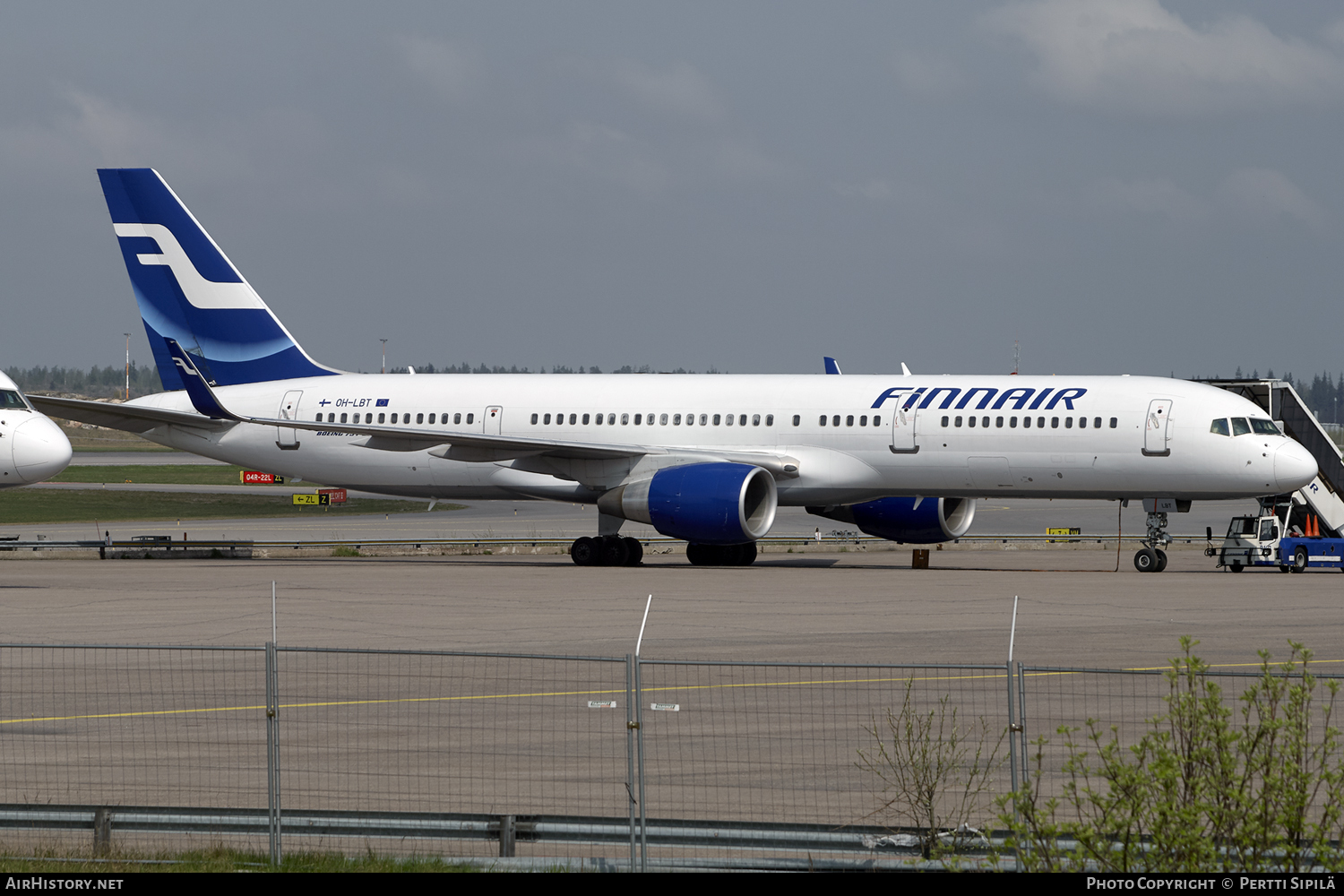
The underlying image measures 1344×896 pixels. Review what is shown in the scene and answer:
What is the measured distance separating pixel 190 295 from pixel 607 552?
1346 cm

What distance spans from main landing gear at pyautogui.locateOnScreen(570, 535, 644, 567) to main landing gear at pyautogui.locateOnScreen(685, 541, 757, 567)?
4.49 feet

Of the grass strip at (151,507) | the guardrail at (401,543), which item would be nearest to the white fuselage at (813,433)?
the guardrail at (401,543)

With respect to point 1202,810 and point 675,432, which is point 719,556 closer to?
point 675,432

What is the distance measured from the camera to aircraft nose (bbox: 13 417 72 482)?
2770cm

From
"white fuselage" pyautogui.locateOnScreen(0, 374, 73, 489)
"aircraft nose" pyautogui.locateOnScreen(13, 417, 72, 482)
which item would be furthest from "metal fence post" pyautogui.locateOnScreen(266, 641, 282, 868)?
"aircraft nose" pyautogui.locateOnScreen(13, 417, 72, 482)

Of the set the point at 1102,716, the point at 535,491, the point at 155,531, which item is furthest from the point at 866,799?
the point at 155,531

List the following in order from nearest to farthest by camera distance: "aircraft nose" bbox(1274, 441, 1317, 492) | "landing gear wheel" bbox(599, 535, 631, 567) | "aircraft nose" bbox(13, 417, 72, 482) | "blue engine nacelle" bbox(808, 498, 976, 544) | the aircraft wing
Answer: "aircraft nose" bbox(13, 417, 72, 482) → "aircraft nose" bbox(1274, 441, 1317, 492) → "landing gear wheel" bbox(599, 535, 631, 567) → the aircraft wing → "blue engine nacelle" bbox(808, 498, 976, 544)

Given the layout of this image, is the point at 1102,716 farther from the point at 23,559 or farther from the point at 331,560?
the point at 23,559

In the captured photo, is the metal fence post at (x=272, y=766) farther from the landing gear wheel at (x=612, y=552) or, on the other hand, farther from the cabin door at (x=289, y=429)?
the cabin door at (x=289, y=429)

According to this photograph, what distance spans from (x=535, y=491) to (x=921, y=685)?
72.3 feet

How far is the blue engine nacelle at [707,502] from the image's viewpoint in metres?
33.4

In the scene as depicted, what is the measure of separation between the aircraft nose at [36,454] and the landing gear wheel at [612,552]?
12.5m

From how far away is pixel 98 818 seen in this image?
9.97 meters

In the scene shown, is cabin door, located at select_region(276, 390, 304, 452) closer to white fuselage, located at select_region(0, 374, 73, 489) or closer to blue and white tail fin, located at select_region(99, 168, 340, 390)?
blue and white tail fin, located at select_region(99, 168, 340, 390)
